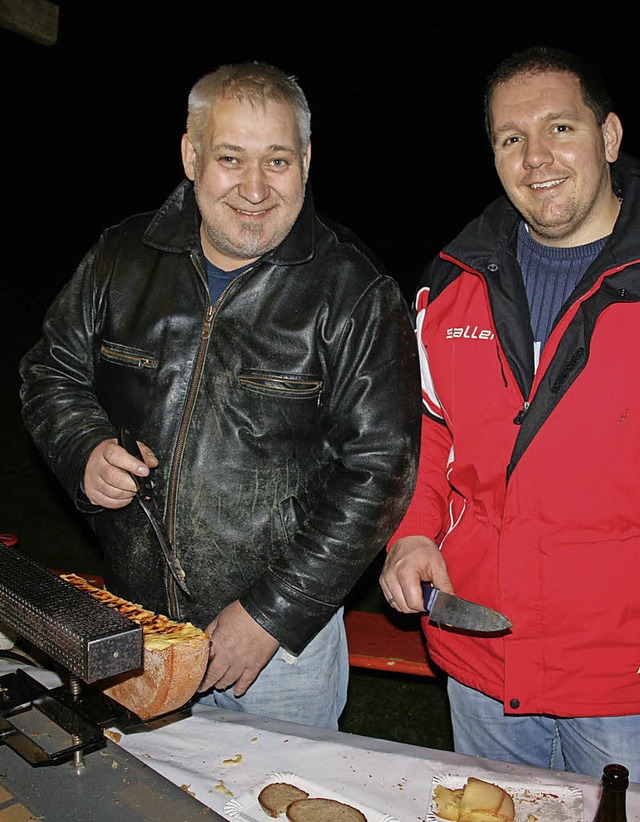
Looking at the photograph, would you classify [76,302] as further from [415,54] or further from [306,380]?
[415,54]

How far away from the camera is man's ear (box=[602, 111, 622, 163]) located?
7.95 ft

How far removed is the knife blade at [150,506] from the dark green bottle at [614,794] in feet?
3.82

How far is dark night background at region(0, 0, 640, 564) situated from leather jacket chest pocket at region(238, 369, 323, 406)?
1103 cm

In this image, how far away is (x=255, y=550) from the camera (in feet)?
7.92

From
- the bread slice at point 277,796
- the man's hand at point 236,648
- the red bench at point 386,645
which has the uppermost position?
the man's hand at point 236,648

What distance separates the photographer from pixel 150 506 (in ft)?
7.75

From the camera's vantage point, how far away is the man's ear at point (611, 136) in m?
2.42

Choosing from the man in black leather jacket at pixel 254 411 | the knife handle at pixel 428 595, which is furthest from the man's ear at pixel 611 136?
the knife handle at pixel 428 595

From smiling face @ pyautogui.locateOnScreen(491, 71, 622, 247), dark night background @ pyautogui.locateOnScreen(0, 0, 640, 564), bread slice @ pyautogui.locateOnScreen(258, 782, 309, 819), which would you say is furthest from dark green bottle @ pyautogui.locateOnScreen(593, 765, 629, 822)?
dark night background @ pyautogui.locateOnScreen(0, 0, 640, 564)

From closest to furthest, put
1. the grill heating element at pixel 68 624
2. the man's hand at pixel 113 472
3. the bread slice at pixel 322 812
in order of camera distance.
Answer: the grill heating element at pixel 68 624 → the bread slice at pixel 322 812 → the man's hand at pixel 113 472

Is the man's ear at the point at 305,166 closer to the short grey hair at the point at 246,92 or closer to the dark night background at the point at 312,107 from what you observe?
the short grey hair at the point at 246,92

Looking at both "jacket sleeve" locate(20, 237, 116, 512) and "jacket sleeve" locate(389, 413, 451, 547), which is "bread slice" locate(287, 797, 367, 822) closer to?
→ "jacket sleeve" locate(389, 413, 451, 547)

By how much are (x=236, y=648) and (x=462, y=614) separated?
634 millimetres

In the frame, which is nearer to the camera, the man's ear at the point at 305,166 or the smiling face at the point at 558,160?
the smiling face at the point at 558,160
